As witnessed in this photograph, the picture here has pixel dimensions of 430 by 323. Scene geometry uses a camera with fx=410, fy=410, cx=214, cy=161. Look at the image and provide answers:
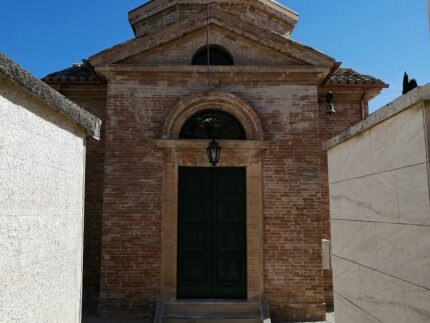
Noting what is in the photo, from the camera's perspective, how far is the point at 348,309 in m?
4.70

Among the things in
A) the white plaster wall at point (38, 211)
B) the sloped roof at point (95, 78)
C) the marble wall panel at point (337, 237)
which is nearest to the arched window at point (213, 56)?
the sloped roof at point (95, 78)

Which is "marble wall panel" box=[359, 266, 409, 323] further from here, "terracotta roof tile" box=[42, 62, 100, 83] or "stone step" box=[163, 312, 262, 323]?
"terracotta roof tile" box=[42, 62, 100, 83]

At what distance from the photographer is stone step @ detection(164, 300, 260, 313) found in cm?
813

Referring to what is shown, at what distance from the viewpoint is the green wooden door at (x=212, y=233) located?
8.56m

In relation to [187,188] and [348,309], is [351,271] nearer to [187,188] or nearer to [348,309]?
[348,309]

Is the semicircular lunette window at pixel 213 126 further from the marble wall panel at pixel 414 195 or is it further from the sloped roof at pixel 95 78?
the marble wall panel at pixel 414 195

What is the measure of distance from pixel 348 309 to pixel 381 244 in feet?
4.26

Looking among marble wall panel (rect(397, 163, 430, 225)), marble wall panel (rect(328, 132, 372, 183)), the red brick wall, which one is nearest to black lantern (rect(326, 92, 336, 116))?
the red brick wall

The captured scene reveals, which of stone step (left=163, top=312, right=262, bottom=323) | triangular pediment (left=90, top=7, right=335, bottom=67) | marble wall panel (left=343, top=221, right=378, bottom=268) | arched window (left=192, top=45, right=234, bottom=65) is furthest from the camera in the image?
arched window (left=192, top=45, right=234, bottom=65)

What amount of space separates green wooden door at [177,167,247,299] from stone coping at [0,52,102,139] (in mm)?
4709

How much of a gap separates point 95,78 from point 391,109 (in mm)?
7807

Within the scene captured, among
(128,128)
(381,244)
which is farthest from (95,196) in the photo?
(381,244)

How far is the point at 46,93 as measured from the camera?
302cm

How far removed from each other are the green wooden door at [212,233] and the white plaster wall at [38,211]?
4926 millimetres
